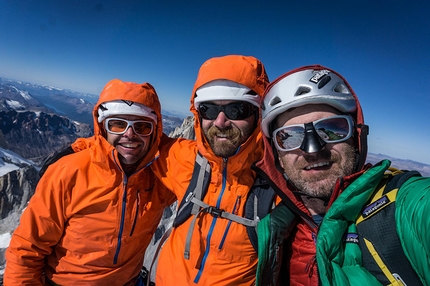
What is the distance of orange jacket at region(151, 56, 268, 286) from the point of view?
325 cm

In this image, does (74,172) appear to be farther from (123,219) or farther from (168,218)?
(168,218)

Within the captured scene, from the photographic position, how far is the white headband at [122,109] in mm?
4660

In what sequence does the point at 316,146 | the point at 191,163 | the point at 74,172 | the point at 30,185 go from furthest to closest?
the point at 30,185 → the point at 74,172 → the point at 191,163 → the point at 316,146

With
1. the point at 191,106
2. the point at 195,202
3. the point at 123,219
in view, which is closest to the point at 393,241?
the point at 195,202

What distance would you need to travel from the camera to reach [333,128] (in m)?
2.84

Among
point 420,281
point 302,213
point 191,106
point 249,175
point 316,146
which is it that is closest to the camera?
point 420,281

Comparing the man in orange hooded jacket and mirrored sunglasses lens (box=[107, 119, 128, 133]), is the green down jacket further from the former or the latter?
mirrored sunglasses lens (box=[107, 119, 128, 133])

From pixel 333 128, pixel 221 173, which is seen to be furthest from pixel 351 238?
pixel 221 173

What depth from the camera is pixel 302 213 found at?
299 centimetres

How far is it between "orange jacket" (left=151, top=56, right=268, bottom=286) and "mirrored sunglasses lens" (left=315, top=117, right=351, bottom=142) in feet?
3.73

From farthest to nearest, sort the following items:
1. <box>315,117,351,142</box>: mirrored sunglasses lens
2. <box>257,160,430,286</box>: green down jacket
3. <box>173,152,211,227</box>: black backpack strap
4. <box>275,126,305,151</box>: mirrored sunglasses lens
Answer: <box>173,152,211,227</box>: black backpack strap < <box>275,126,305,151</box>: mirrored sunglasses lens < <box>315,117,351,142</box>: mirrored sunglasses lens < <box>257,160,430,286</box>: green down jacket

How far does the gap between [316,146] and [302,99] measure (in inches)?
23.8

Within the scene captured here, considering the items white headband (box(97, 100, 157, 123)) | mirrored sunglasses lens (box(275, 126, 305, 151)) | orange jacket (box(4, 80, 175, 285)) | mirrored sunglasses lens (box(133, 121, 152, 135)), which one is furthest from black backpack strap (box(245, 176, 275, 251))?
white headband (box(97, 100, 157, 123))

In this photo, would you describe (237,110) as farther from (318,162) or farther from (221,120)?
(318,162)
